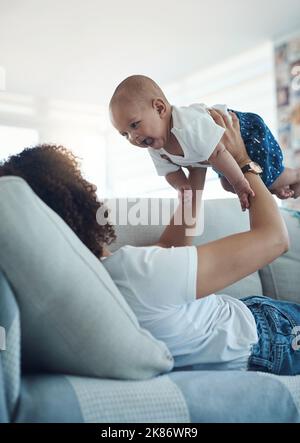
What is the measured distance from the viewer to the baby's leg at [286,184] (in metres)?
1.64

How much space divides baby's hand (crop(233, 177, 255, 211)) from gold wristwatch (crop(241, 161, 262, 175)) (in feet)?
0.33

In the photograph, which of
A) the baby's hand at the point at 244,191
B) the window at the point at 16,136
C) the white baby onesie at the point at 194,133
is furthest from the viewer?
the window at the point at 16,136

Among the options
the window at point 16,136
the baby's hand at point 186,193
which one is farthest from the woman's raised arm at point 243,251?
the window at point 16,136

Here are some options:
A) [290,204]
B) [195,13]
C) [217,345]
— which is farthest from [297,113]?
[217,345]

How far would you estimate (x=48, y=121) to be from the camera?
7.02 meters

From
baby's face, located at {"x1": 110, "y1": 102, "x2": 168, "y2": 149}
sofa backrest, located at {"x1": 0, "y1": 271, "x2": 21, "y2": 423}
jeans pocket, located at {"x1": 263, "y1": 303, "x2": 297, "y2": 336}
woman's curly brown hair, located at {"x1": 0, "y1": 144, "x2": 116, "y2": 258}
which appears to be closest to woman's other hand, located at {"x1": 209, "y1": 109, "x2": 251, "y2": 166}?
baby's face, located at {"x1": 110, "y1": 102, "x2": 168, "y2": 149}

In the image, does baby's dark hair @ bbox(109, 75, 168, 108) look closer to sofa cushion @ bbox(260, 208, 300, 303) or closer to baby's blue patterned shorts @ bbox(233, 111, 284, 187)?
→ baby's blue patterned shorts @ bbox(233, 111, 284, 187)

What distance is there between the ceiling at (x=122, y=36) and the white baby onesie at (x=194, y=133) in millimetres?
3209

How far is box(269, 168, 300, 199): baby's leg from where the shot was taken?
5.39 feet

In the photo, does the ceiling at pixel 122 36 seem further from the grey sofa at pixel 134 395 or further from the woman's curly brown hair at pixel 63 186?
the grey sofa at pixel 134 395

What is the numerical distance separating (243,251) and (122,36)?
4.39 m

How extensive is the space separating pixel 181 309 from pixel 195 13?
158 inches
